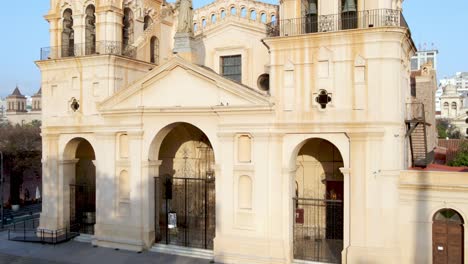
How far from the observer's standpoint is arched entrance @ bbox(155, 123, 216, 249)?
2523 centimetres

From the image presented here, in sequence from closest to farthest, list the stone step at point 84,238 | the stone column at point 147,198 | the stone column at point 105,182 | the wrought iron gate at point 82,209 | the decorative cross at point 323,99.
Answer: the decorative cross at point 323,99 < the stone column at point 147,198 < the stone column at point 105,182 < the stone step at point 84,238 < the wrought iron gate at point 82,209

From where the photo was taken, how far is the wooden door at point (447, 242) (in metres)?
17.5

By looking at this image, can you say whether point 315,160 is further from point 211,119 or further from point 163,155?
point 163,155

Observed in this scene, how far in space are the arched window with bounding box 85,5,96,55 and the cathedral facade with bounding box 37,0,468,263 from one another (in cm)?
6

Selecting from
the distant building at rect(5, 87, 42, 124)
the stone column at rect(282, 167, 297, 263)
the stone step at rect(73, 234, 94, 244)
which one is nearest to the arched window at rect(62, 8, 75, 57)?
the stone step at rect(73, 234, 94, 244)

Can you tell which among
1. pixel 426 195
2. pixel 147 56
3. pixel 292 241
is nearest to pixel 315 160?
pixel 292 241

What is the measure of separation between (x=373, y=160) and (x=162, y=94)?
32.5 ft

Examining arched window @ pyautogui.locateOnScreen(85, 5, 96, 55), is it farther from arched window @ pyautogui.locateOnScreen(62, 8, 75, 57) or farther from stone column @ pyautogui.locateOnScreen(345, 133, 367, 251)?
stone column @ pyautogui.locateOnScreen(345, 133, 367, 251)

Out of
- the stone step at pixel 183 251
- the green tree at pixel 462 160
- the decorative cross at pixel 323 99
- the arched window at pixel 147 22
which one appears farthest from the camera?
the green tree at pixel 462 160

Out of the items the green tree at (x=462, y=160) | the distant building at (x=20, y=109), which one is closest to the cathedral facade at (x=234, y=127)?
the green tree at (x=462, y=160)

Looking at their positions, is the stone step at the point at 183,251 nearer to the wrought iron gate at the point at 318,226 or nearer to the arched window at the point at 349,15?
the wrought iron gate at the point at 318,226

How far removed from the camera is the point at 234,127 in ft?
66.6

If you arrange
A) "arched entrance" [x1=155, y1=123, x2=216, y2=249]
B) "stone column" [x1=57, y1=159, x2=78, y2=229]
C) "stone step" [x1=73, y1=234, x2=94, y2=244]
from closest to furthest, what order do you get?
"stone step" [x1=73, y1=234, x2=94, y2=244] < "stone column" [x1=57, y1=159, x2=78, y2=229] < "arched entrance" [x1=155, y1=123, x2=216, y2=249]

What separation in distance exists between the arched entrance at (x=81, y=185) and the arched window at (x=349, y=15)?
48.1 ft
